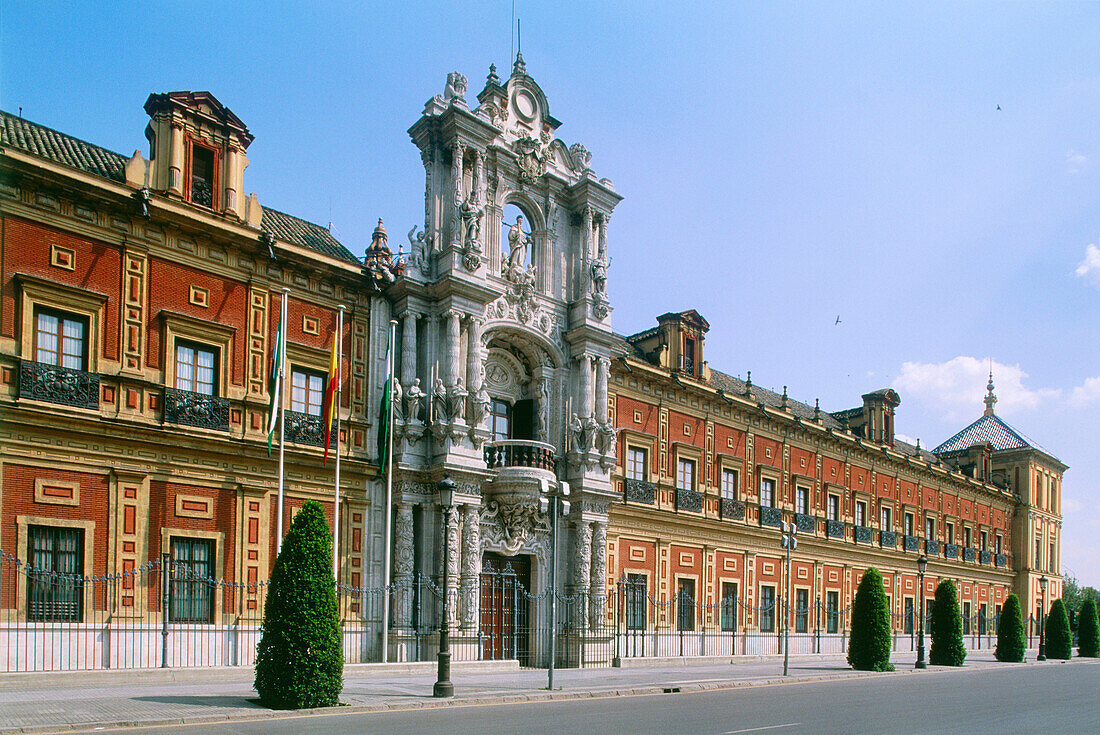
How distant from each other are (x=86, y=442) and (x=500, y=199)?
1289 cm

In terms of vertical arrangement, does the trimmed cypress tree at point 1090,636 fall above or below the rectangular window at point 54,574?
below

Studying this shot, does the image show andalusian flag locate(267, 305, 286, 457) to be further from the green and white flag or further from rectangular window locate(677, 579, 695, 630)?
rectangular window locate(677, 579, 695, 630)

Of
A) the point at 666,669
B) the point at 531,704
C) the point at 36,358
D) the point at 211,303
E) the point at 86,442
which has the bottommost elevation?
the point at 666,669

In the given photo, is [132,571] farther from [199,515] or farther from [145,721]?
[145,721]

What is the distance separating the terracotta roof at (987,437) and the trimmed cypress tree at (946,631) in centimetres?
2908

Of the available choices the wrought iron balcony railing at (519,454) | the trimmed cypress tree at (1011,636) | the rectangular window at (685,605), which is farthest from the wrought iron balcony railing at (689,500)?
the trimmed cypress tree at (1011,636)

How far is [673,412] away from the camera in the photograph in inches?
1298

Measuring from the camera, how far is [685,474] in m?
33.5

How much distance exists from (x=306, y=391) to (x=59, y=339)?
578 cm

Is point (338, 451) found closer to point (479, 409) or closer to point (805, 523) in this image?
point (479, 409)

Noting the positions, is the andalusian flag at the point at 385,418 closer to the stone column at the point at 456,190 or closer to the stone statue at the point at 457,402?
the stone statue at the point at 457,402

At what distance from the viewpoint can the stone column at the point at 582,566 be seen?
1043 inches

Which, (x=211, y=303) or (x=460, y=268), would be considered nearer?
(x=211, y=303)

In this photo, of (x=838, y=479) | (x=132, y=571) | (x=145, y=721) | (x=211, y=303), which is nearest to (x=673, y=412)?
(x=838, y=479)
